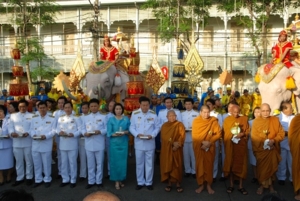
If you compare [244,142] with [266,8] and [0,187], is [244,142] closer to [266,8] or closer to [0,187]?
[0,187]

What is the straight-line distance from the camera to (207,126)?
201 inches

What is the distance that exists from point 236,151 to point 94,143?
230 centimetres

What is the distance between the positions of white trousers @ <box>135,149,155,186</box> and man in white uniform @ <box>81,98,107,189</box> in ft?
2.05

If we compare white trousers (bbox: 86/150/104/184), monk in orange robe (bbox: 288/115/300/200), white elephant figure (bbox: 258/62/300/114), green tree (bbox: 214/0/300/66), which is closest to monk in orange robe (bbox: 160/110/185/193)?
white trousers (bbox: 86/150/104/184)

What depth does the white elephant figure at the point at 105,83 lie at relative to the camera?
7207mm

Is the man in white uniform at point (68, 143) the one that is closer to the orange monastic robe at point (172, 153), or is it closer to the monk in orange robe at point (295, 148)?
the orange monastic robe at point (172, 153)

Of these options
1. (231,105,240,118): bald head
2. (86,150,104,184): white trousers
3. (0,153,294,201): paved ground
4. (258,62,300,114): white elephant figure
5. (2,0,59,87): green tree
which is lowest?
(0,153,294,201): paved ground

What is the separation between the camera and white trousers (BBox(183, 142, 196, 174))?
5.96m

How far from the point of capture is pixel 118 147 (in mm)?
5434

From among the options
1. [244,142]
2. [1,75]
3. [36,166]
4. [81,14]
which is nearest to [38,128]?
[36,166]

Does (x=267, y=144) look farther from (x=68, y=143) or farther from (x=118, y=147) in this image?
(x=68, y=143)

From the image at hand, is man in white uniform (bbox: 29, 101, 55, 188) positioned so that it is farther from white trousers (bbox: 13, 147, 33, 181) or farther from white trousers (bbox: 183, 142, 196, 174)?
white trousers (bbox: 183, 142, 196, 174)

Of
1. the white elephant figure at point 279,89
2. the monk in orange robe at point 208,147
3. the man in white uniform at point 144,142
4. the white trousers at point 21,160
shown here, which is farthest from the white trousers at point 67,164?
the white elephant figure at point 279,89

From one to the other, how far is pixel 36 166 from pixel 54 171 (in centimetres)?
98
